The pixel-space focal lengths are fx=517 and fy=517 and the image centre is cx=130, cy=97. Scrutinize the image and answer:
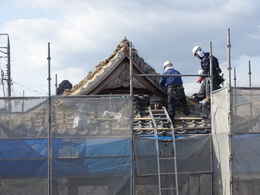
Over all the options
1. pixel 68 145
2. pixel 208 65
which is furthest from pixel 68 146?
pixel 208 65

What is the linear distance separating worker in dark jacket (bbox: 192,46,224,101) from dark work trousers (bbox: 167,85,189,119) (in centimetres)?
56

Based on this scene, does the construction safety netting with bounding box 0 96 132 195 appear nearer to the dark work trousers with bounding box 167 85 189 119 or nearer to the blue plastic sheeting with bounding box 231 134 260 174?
the blue plastic sheeting with bounding box 231 134 260 174

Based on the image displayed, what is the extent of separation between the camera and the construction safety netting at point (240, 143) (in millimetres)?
9609

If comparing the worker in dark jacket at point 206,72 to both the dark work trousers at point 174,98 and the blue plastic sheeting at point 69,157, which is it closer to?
the dark work trousers at point 174,98

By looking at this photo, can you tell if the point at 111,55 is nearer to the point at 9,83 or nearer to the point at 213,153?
the point at 213,153

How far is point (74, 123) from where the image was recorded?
9930 millimetres

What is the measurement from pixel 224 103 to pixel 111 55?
653cm

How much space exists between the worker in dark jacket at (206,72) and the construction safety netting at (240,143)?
7.73 ft

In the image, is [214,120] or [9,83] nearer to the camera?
[214,120]

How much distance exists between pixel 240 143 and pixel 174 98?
274 centimetres

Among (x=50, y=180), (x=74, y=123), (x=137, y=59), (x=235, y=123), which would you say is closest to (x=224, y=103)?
(x=235, y=123)

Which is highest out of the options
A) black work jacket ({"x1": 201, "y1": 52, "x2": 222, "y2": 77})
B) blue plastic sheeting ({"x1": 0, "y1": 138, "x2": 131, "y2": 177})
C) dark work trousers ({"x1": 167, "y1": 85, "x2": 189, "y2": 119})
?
black work jacket ({"x1": 201, "y1": 52, "x2": 222, "y2": 77})

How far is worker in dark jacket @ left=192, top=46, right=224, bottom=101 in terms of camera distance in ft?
40.9

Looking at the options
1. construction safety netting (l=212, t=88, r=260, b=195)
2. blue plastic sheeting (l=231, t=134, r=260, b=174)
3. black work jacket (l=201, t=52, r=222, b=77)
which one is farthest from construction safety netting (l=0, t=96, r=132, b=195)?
black work jacket (l=201, t=52, r=222, b=77)
